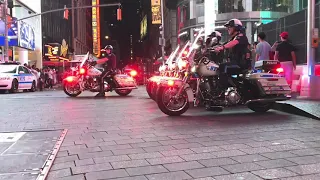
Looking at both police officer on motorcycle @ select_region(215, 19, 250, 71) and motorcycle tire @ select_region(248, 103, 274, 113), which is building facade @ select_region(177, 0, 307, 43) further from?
police officer on motorcycle @ select_region(215, 19, 250, 71)

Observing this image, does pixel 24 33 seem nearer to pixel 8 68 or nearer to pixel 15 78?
pixel 8 68

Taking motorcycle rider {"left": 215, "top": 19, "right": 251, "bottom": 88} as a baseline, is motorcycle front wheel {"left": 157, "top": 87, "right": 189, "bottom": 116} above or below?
below

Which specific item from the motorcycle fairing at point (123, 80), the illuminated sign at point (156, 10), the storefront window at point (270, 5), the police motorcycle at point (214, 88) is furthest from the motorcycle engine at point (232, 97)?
the illuminated sign at point (156, 10)

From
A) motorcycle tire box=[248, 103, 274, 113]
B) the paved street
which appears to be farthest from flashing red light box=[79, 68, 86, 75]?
motorcycle tire box=[248, 103, 274, 113]

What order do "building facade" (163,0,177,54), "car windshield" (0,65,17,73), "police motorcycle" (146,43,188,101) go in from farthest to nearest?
"building facade" (163,0,177,54)
"car windshield" (0,65,17,73)
"police motorcycle" (146,43,188,101)

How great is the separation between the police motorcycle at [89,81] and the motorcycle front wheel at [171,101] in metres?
6.62

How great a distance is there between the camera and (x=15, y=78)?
2033 centimetres

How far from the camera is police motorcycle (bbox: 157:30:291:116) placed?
796cm

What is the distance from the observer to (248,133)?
5973 millimetres

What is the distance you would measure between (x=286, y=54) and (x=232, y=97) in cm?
352

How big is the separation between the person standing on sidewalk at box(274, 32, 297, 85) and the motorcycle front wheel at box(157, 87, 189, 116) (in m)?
4.03

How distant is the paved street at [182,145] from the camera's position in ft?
12.9

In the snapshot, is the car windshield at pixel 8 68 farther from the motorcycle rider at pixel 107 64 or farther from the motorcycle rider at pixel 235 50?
the motorcycle rider at pixel 235 50

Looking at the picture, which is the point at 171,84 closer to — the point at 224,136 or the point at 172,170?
the point at 224,136
